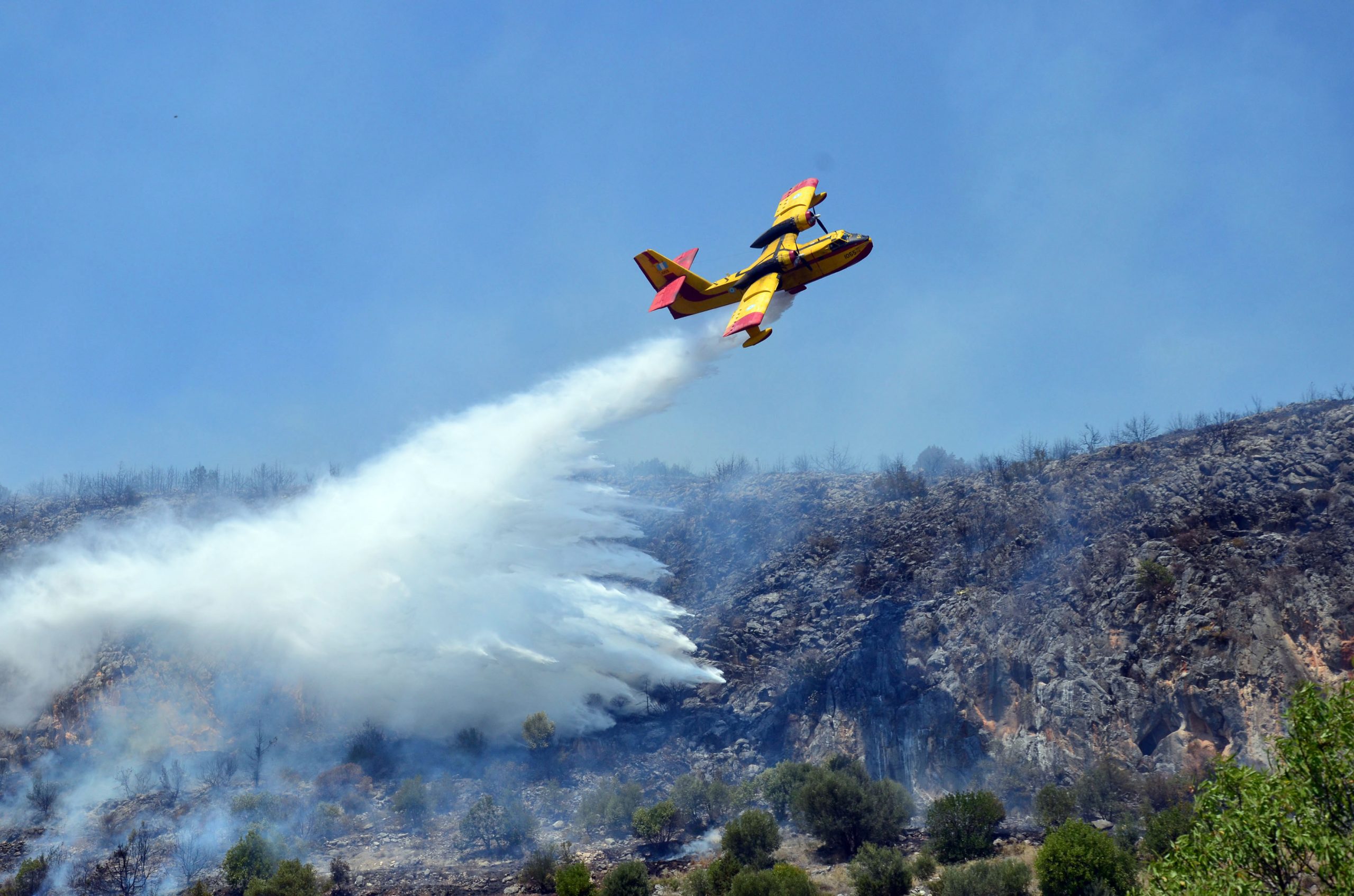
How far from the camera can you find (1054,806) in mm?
35625

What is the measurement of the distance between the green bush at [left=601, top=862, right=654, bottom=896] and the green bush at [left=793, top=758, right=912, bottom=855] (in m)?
8.09

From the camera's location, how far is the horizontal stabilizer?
120 ft

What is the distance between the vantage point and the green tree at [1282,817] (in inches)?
602

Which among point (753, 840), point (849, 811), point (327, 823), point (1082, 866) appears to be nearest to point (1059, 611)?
A: point (849, 811)

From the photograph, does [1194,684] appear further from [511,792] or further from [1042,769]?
[511,792]

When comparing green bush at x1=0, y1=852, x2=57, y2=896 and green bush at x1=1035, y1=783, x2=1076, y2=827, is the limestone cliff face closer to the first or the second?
green bush at x1=1035, y1=783, x2=1076, y2=827

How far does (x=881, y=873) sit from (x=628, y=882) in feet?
32.3

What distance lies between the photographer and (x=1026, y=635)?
147 ft

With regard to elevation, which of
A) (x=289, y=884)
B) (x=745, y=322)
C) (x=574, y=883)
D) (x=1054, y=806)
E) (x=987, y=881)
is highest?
(x=745, y=322)

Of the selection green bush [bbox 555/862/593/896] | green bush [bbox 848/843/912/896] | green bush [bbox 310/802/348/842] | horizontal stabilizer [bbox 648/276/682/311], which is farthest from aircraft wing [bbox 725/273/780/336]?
green bush [bbox 310/802/348/842]

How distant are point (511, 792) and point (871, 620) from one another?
22.7 meters

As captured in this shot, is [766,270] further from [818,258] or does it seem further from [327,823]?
[327,823]

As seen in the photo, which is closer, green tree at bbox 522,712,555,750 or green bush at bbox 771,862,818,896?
green bush at bbox 771,862,818,896

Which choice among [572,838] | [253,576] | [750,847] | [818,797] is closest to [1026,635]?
[818,797]
